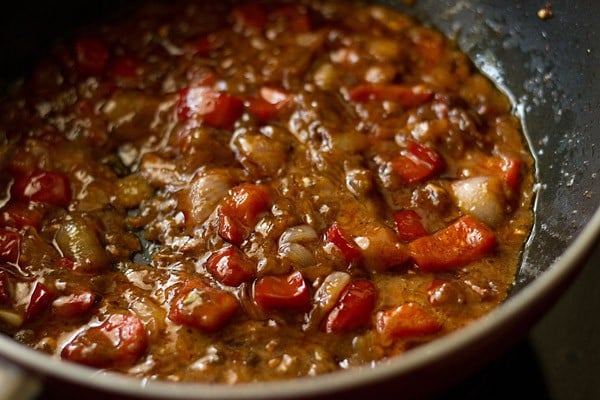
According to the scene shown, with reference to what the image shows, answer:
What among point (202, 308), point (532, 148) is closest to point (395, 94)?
point (532, 148)

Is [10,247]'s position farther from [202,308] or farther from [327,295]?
[327,295]

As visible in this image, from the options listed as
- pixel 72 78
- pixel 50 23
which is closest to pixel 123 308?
pixel 72 78

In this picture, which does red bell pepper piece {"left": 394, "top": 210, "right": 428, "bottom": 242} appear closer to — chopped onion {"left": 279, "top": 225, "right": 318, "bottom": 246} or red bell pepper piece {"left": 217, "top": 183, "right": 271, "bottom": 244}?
chopped onion {"left": 279, "top": 225, "right": 318, "bottom": 246}

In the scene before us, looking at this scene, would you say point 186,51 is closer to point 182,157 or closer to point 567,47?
point 182,157

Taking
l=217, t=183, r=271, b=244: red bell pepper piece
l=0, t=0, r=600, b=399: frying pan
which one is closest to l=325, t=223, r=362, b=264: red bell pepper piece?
l=217, t=183, r=271, b=244: red bell pepper piece

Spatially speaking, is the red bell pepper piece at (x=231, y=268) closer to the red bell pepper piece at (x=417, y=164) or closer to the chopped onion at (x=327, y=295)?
the chopped onion at (x=327, y=295)

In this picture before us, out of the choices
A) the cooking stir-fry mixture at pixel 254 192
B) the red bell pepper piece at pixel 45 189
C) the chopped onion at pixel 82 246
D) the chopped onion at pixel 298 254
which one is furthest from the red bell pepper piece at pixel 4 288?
the chopped onion at pixel 298 254

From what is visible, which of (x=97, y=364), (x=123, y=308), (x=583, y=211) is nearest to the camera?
(x=97, y=364)
